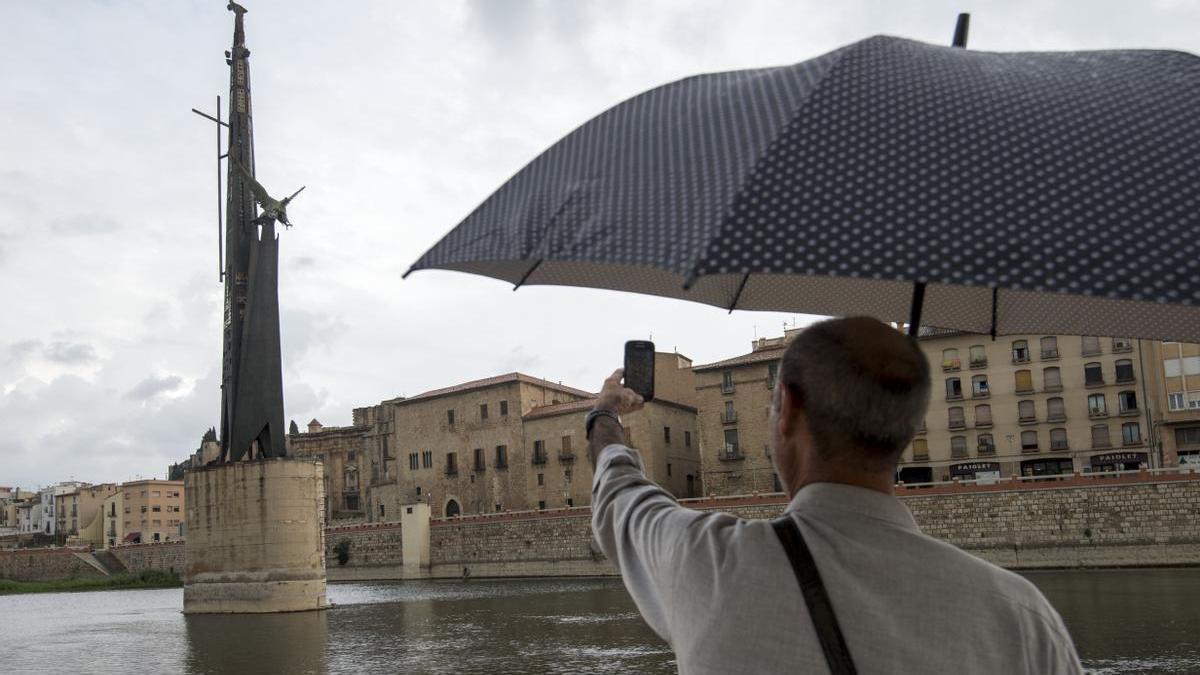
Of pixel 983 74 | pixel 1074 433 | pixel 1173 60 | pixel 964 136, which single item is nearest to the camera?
pixel 964 136

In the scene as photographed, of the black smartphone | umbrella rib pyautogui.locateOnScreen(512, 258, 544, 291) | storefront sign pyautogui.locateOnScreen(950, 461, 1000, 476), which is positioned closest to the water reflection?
umbrella rib pyautogui.locateOnScreen(512, 258, 544, 291)

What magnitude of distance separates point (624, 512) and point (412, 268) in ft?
4.06

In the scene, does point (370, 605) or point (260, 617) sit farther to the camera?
point (370, 605)

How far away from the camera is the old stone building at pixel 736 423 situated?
50.9m

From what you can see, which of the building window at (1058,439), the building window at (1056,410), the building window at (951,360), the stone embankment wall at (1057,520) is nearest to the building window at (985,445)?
the building window at (1058,439)

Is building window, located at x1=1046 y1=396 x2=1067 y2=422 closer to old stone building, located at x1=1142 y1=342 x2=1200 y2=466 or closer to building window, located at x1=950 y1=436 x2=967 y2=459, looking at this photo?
old stone building, located at x1=1142 y1=342 x2=1200 y2=466

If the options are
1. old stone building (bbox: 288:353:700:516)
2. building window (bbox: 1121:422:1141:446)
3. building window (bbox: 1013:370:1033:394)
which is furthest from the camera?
old stone building (bbox: 288:353:700:516)

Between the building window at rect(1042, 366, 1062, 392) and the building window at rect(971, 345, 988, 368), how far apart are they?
244 cm

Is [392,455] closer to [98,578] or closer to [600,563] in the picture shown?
[98,578]

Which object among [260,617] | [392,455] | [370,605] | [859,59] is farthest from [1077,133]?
[392,455]

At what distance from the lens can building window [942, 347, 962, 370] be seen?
48.0 m

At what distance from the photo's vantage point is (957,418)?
47.4 m

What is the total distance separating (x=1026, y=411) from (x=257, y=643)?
35.3m

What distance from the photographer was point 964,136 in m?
2.41
